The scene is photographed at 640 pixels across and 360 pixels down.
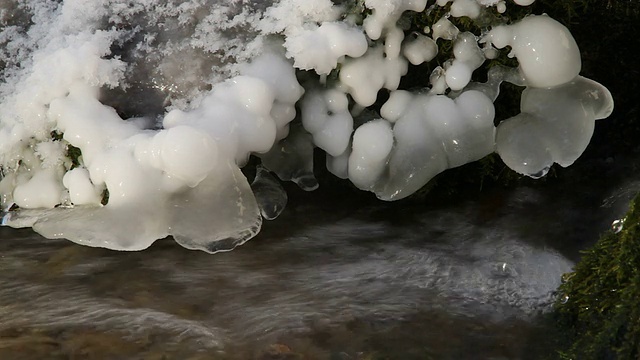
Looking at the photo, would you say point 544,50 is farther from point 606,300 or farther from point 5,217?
point 5,217

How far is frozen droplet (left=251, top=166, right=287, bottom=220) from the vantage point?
2.82m

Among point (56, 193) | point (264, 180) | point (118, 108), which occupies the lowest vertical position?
point (264, 180)

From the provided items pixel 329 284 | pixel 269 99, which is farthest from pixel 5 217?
pixel 329 284

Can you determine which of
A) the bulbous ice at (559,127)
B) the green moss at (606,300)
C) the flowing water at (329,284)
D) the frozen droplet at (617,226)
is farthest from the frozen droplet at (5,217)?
the frozen droplet at (617,226)

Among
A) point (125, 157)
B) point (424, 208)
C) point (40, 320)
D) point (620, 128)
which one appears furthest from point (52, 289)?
point (620, 128)

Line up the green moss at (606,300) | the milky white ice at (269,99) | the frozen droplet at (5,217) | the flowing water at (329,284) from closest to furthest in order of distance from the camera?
the green moss at (606,300), the flowing water at (329,284), the milky white ice at (269,99), the frozen droplet at (5,217)

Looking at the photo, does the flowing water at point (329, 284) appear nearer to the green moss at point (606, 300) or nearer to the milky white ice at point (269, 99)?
the green moss at point (606, 300)

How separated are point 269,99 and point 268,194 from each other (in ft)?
1.47

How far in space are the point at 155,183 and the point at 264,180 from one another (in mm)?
580

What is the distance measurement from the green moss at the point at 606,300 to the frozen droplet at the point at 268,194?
1135 mm

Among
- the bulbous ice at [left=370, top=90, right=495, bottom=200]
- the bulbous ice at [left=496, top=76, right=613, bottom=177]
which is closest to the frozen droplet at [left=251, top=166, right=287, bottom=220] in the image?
the bulbous ice at [left=370, top=90, right=495, bottom=200]

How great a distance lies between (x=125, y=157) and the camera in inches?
96.7

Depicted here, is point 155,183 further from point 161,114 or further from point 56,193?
point 56,193

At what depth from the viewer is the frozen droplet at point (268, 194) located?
2.82 meters
